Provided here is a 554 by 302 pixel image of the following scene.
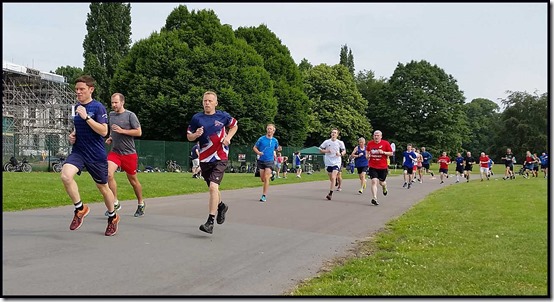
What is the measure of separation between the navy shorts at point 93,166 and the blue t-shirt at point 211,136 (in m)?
1.39

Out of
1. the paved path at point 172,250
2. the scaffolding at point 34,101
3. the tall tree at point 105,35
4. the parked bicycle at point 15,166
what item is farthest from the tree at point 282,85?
the paved path at point 172,250

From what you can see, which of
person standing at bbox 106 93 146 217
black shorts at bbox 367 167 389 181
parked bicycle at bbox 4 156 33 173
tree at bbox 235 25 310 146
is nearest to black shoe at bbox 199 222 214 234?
person standing at bbox 106 93 146 217

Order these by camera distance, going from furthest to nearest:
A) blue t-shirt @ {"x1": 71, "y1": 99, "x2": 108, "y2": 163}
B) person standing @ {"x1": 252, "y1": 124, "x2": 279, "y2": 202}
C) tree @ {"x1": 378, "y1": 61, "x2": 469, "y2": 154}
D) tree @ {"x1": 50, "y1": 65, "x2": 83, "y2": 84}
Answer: tree @ {"x1": 50, "y1": 65, "x2": 83, "y2": 84} → tree @ {"x1": 378, "y1": 61, "x2": 469, "y2": 154} → person standing @ {"x1": 252, "y1": 124, "x2": 279, "y2": 202} → blue t-shirt @ {"x1": 71, "y1": 99, "x2": 108, "y2": 163}

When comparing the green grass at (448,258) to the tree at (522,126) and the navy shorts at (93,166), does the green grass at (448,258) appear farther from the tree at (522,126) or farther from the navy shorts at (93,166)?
the tree at (522,126)

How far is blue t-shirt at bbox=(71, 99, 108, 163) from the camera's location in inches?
296

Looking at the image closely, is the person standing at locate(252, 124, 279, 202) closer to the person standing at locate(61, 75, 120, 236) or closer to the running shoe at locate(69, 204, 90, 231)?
the person standing at locate(61, 75, 120, 236)

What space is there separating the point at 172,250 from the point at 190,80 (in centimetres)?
3724

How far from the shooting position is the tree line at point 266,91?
42.9 metres

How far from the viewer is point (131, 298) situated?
4633 mm

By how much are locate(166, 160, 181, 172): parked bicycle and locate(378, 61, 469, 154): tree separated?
1488 inches

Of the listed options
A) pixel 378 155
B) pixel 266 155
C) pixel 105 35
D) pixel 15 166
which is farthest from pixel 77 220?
pixel 105 35

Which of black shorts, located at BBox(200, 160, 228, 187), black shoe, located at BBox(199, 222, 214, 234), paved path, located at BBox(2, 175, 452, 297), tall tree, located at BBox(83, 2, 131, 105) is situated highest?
tall tree, located at BBox(83, 2, 131, 105)

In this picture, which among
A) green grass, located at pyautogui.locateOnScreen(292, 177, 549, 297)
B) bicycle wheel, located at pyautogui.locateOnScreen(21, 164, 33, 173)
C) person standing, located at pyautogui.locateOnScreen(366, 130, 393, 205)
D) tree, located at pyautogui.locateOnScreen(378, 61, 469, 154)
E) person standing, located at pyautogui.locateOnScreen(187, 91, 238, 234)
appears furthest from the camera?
tree, located at pyautogui.locateOnScreen(378, 61, 469, 154)

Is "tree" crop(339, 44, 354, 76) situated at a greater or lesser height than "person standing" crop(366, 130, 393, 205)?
greater
